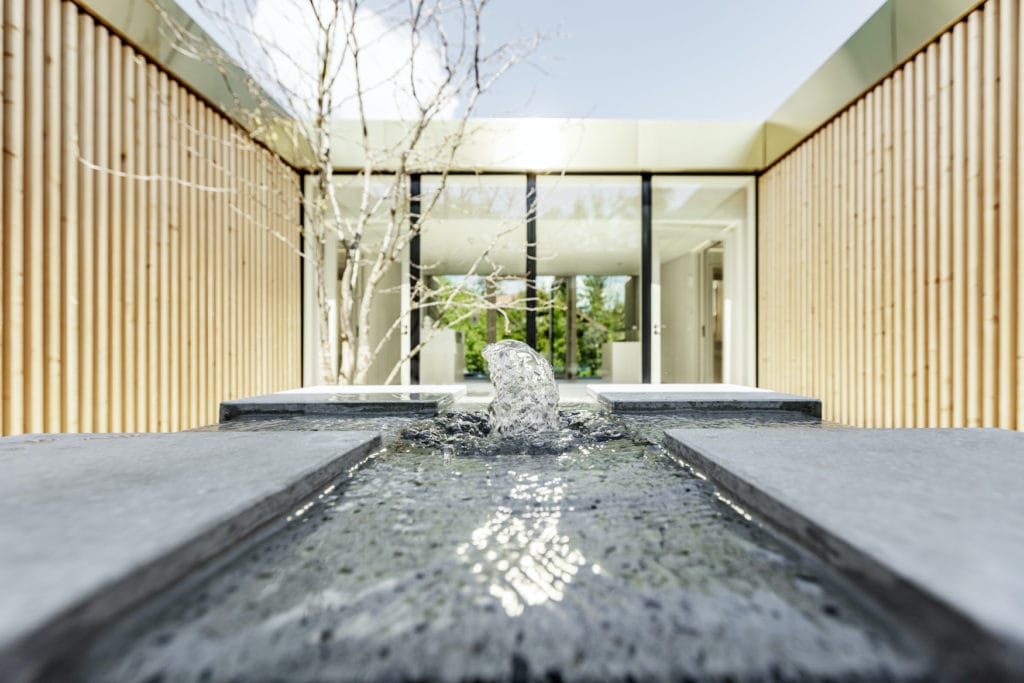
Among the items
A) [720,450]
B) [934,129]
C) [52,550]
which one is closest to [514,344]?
[720,450]

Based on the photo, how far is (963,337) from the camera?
2613 millimetres

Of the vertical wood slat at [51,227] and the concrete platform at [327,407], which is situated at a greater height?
the vertical wood slat at [51,227]

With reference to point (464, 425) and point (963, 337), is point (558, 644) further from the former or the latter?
point (963, 337)

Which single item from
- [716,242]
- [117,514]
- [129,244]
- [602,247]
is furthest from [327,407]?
[716,242]

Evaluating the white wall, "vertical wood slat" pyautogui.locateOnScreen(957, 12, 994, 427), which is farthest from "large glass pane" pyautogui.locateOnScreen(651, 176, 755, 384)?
"vertical wood slat" pyautogui.locateOnScreen(957, 12, 994, 427)

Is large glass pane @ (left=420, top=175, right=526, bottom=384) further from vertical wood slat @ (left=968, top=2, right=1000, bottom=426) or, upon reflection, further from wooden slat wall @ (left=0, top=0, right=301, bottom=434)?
vertical wood slat @ (left=968, top=2, right=1000, bottom=426)

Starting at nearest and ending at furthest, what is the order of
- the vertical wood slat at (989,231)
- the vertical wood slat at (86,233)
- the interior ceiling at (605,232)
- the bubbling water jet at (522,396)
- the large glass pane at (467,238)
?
the bubbling water jet at (522,396) < the vertical wood slat at (989,231) < the vertical wood slat at (86,233) < the large glass pane at (467,238) < the interior ceiling at (605,232)

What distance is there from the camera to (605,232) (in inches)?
231

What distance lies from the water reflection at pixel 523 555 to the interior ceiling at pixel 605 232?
14.4 feet

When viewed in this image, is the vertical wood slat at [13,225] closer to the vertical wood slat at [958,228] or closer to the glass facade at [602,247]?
the glass facade at [602,247]

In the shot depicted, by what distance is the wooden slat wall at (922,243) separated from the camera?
7.86ft

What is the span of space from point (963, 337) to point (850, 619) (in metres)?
2.97

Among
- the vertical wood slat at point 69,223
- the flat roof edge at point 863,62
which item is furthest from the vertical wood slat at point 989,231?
the vertical wood slat at point 69,223

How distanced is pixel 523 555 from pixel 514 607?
0.13 m
